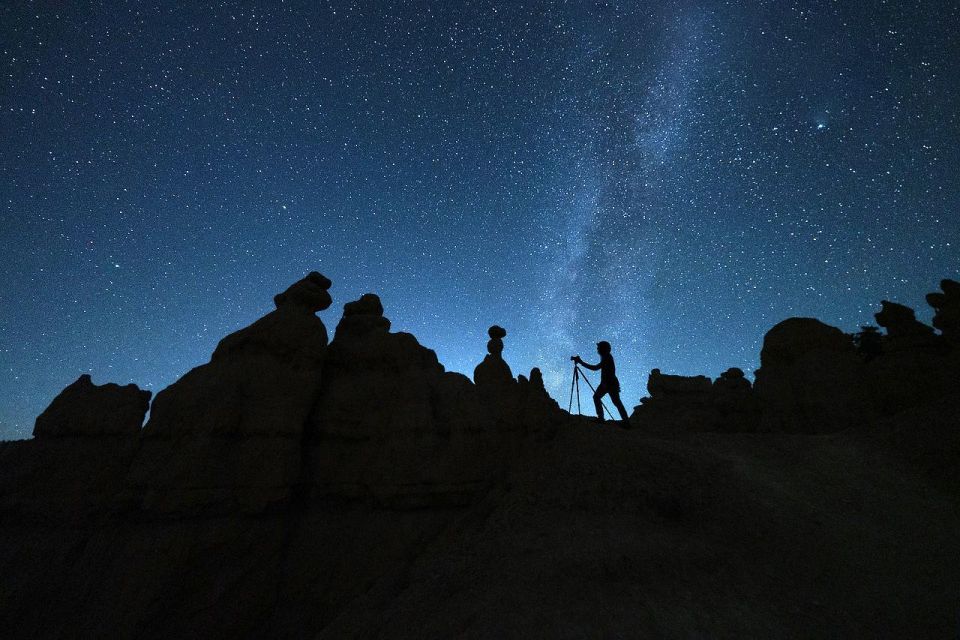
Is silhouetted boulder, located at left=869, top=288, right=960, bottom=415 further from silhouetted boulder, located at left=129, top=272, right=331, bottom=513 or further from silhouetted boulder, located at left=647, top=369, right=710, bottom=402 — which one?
silhouetted boulder, located at left=647, top=369, right=710, bottom=402

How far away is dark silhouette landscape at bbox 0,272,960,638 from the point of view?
579 centimetres

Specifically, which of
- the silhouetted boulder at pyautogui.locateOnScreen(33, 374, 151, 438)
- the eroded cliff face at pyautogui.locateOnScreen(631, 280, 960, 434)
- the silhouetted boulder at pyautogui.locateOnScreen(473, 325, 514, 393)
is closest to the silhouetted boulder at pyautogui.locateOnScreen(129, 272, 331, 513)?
the silhouetted boulder at pyautogui.locateOnScreen(33, 374, 151, 438)

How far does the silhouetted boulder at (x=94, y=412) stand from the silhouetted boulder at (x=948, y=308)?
31.3 metres

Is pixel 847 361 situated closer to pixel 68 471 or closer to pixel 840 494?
pixel 840 494

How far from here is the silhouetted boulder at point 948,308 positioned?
1798 centimetres

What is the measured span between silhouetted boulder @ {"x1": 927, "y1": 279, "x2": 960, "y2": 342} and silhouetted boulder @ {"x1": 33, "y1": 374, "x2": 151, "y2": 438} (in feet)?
103

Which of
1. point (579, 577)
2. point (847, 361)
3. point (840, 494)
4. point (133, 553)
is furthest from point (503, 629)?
point (847, 361)

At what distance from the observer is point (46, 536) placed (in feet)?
27.2

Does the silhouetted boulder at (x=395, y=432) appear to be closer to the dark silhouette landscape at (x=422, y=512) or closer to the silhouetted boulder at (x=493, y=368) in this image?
the dark silhouette landscape at (x=422, y=512)

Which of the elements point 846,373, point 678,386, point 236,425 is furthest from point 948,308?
point 236,425

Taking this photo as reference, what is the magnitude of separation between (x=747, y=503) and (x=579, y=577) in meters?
4.57

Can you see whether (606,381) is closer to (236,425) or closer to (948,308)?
(236,425)

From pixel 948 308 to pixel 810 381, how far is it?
787 centimetres

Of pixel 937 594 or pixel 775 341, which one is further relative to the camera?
pixel 775 341
